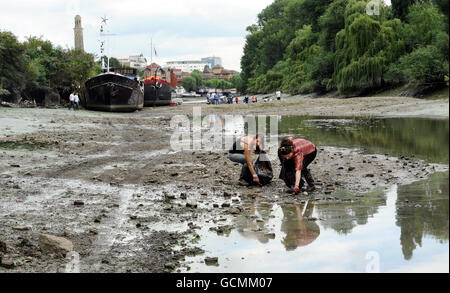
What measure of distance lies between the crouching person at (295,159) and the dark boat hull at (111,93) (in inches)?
1379

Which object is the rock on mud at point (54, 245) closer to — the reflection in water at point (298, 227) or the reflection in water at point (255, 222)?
the reflection in water at point (255, 222)

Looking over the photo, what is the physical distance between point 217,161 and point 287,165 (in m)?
4.36

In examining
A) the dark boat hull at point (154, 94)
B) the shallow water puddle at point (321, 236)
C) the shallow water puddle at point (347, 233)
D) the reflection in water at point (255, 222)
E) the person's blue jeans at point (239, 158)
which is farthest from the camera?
the dark boat hull at point (154, 94)

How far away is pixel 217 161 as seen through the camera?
12734mm

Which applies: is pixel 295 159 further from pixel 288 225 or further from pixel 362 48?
pixel 362 48

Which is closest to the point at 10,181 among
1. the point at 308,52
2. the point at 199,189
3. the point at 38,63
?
the point at 199,189

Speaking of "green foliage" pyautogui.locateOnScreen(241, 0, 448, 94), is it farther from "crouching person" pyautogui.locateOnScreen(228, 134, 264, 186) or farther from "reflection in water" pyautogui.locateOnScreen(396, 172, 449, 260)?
"reflection in water" pyautogui.locateOnScreen(396, 172, 449, 260)

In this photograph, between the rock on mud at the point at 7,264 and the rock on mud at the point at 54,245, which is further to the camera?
the rock on mud at the point at 54,245

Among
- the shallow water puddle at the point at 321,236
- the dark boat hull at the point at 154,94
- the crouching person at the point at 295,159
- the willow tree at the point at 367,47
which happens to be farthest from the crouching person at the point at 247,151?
the dark boat hull at the point at 154,94

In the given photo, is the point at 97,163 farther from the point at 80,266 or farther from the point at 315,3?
the point at 315,3

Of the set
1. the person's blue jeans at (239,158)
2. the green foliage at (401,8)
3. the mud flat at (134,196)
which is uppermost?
the green foliage at (401,8)

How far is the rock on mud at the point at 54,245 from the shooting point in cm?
533

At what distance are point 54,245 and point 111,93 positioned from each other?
3741cm

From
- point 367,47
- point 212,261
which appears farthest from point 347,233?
point 367,47
